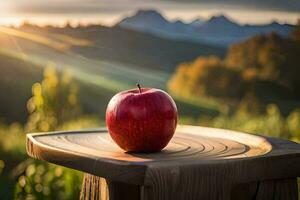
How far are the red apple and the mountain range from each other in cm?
211

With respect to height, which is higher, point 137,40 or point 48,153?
point 137,40

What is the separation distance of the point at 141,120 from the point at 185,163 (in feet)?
1.15

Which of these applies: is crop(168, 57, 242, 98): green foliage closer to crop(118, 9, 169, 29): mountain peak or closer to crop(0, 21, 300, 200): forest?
crop(0, 21, 300, 200): forest

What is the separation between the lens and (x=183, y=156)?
2.52 metres

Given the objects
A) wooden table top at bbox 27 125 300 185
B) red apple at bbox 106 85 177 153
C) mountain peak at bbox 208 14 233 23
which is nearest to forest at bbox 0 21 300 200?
mountain peak at bbox 208 14 233 23

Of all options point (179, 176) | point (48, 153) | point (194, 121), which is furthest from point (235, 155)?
point (194, 121)

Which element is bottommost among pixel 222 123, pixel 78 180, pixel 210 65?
pixel 78 180

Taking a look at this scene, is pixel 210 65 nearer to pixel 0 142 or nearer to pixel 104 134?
pixel 0 142

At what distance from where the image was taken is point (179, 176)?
7.40ft

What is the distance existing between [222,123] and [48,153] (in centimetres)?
211

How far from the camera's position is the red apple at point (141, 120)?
2.56m

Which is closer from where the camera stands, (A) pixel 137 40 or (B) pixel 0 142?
(B) pixel 0 142

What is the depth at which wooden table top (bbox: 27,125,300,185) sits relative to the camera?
2246mm

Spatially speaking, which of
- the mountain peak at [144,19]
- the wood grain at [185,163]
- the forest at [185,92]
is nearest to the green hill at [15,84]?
the forest at [185,92]
